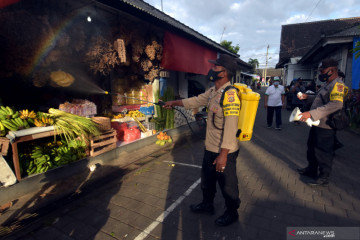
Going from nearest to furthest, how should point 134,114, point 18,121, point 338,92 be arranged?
point 338,92 → point 18,121 → point 134,114

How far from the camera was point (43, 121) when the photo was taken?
395 centimetres

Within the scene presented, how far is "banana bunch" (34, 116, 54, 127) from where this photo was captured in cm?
384

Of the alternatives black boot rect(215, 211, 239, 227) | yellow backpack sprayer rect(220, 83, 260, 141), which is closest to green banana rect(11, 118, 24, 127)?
yellow backpack sprayer rect(220, 83, 260, 141)

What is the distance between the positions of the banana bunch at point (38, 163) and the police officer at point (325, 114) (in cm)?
484

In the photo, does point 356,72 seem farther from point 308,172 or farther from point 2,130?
point 2,130

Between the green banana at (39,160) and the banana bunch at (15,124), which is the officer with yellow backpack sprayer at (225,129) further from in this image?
the banana bunch at (15,124)

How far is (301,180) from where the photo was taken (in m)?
3.94

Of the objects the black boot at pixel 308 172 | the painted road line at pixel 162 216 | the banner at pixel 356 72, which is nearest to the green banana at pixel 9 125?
the painted road line at pixel 162 216

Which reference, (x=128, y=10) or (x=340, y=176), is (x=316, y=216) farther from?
(x=128, y=10)

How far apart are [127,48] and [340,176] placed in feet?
21.0

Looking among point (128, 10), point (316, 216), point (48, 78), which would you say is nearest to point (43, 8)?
point (48, 78)

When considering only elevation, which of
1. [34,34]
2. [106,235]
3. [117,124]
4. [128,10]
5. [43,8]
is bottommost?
[106,235]

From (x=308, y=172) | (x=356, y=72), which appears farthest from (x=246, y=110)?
(x=356, y=72)

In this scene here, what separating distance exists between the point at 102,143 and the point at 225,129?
3.64 metres
